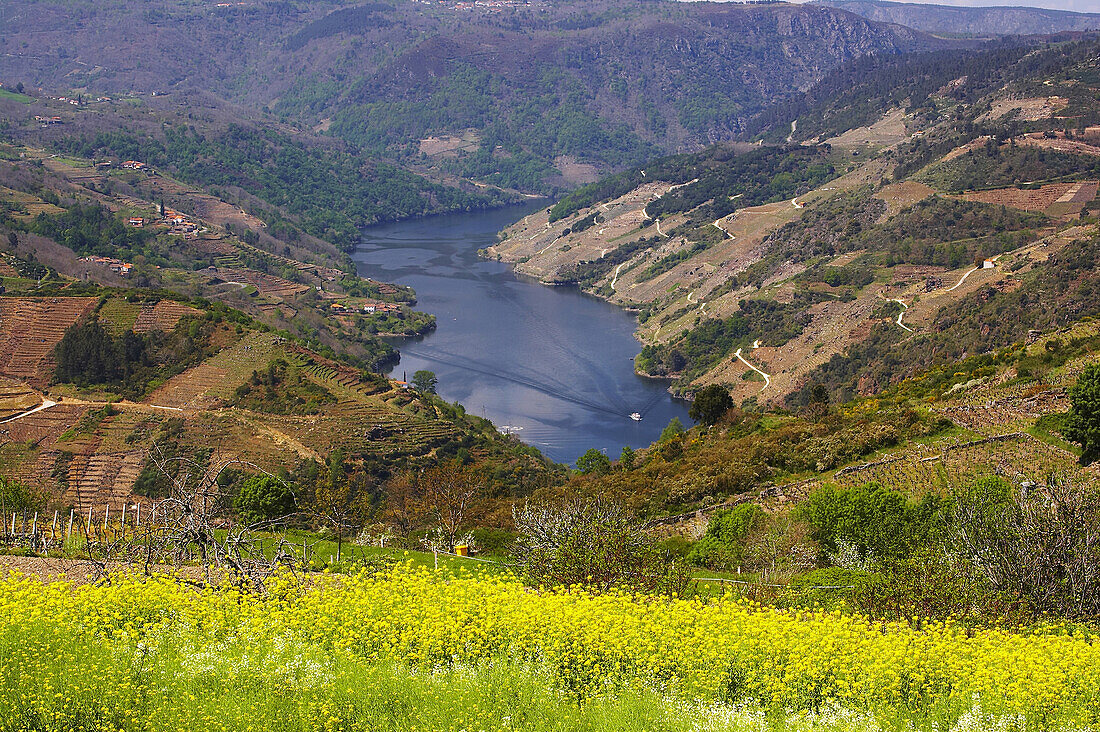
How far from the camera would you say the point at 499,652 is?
46.2 feet

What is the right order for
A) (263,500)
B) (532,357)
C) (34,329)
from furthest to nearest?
(532,357)
(34,329)
(263,500)

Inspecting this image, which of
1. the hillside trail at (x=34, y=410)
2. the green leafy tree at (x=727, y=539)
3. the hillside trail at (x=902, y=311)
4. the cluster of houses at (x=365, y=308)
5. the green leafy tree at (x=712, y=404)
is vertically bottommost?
the cluster of houses at (x=365, y=308)

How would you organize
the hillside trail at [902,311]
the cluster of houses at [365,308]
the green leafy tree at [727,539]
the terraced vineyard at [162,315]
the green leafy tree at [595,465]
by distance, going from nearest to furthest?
the green leafy tree at [727,539] < the green leafy tree at [595,465] < the terraced vineyard at [162,315] < the hillside trail at [902,311] < the cluster of houses at [365,308]

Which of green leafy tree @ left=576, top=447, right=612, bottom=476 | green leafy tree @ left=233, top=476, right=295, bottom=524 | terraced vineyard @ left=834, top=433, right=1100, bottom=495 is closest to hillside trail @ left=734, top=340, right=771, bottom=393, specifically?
green leafy tree @ left=576, top=447, right=612, bottom=476

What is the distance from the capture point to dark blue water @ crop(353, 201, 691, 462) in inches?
3214

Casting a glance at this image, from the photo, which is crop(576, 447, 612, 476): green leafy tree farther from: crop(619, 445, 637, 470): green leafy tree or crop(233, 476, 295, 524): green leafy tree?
crop(233, 476, 295, 524): green leafy tree

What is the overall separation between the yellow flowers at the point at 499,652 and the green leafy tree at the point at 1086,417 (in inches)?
710

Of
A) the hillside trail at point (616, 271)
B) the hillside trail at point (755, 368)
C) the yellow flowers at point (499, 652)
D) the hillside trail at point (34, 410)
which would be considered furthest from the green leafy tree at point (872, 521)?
the hillside trail at point (616, 271)

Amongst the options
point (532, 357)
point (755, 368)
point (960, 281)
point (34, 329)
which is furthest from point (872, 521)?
point (532, 357)

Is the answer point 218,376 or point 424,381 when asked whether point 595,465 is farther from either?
point 424,381

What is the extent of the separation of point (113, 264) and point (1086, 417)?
94.8m

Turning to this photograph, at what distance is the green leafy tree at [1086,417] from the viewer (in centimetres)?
3064

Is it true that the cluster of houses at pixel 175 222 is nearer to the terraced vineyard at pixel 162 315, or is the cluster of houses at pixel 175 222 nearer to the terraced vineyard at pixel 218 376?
the terraced vineyard at pixel 162 315

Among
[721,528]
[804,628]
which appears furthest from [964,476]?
[804,628]
